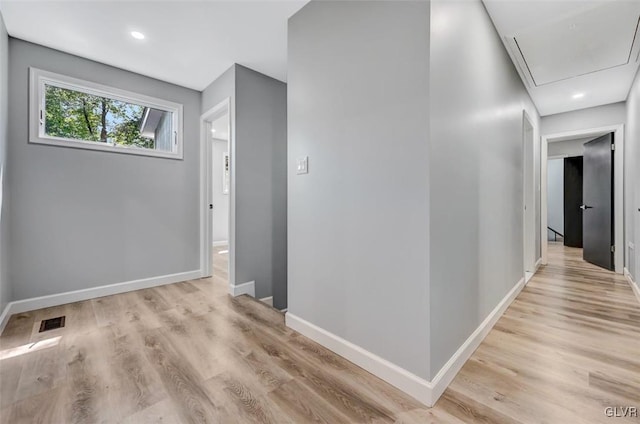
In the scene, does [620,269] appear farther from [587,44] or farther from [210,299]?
[210,299]

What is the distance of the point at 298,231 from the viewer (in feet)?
6.96

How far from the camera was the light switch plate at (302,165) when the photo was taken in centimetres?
204

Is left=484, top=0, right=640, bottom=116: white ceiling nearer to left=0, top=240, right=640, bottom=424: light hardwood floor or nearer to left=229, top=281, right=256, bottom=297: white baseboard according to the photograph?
left=0, top=240, right=640, bottom=424: light hardwood floor

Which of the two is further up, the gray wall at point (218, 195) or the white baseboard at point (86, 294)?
the gray wall at point (218, 195)

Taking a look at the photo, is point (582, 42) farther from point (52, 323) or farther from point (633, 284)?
point (52, 323)

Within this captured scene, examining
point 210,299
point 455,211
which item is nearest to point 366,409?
point 455,211

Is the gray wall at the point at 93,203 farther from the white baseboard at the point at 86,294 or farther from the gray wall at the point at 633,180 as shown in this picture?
the gray wall at the point at 633,180

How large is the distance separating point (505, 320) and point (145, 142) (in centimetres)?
424

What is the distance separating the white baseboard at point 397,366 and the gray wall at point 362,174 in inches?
1.7

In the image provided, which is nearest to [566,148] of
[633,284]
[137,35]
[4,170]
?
[633,284]

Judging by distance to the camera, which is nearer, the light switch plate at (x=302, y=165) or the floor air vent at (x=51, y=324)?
the light switch plate at (x=302, y=165)

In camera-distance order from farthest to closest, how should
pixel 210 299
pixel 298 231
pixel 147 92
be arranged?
pixel 147 92 < pixel 210 299 < pixel 298 231

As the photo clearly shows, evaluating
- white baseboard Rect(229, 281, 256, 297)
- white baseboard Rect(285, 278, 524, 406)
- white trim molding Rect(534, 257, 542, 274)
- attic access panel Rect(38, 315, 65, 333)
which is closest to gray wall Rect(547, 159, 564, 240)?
white trim molding Rect(534, 257, 542, 274)

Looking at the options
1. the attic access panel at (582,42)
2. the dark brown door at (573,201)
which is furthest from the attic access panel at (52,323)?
the dark brown door at (573,201)
